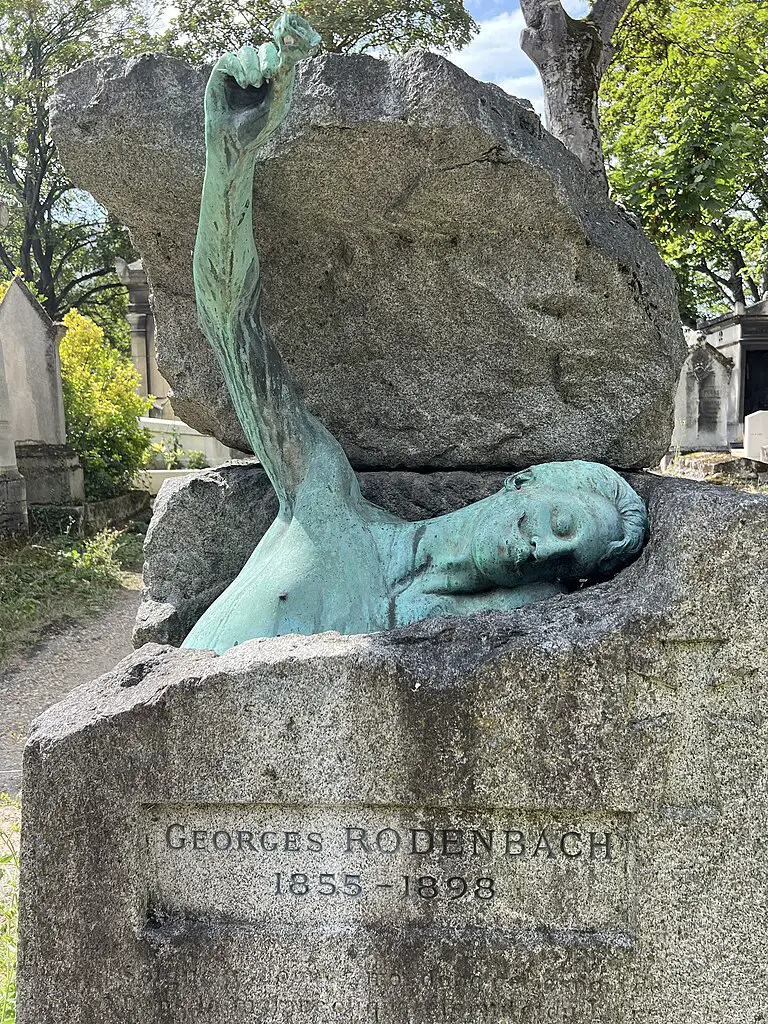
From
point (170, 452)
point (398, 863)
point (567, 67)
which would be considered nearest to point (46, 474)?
point (170, 452)

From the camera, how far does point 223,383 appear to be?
2.51 meters

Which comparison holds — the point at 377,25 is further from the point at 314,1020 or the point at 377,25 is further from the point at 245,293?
the point at 314,1020

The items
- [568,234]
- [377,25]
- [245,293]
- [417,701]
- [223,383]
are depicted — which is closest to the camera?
[417,701]

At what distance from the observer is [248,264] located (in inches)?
78.6

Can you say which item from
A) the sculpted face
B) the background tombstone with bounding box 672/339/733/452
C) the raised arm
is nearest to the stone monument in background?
the sculpted face

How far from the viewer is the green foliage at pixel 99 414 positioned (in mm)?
11383

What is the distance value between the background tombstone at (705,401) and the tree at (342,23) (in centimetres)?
764

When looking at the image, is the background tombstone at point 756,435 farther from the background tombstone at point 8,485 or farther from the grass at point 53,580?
the background tombstone at point 8,485

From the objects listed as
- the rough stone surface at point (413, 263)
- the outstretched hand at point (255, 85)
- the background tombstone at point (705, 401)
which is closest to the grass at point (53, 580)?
the rough stone surface at point (413, 263)

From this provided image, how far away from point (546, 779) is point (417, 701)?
0.27 metres

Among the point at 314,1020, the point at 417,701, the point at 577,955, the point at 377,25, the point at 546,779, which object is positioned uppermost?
the point at 377,25

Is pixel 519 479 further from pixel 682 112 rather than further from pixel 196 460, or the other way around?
pixel 196 460

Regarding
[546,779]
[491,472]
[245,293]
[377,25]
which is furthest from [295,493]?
[377,25]

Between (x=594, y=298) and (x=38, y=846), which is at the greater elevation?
(x=594, y=298)
